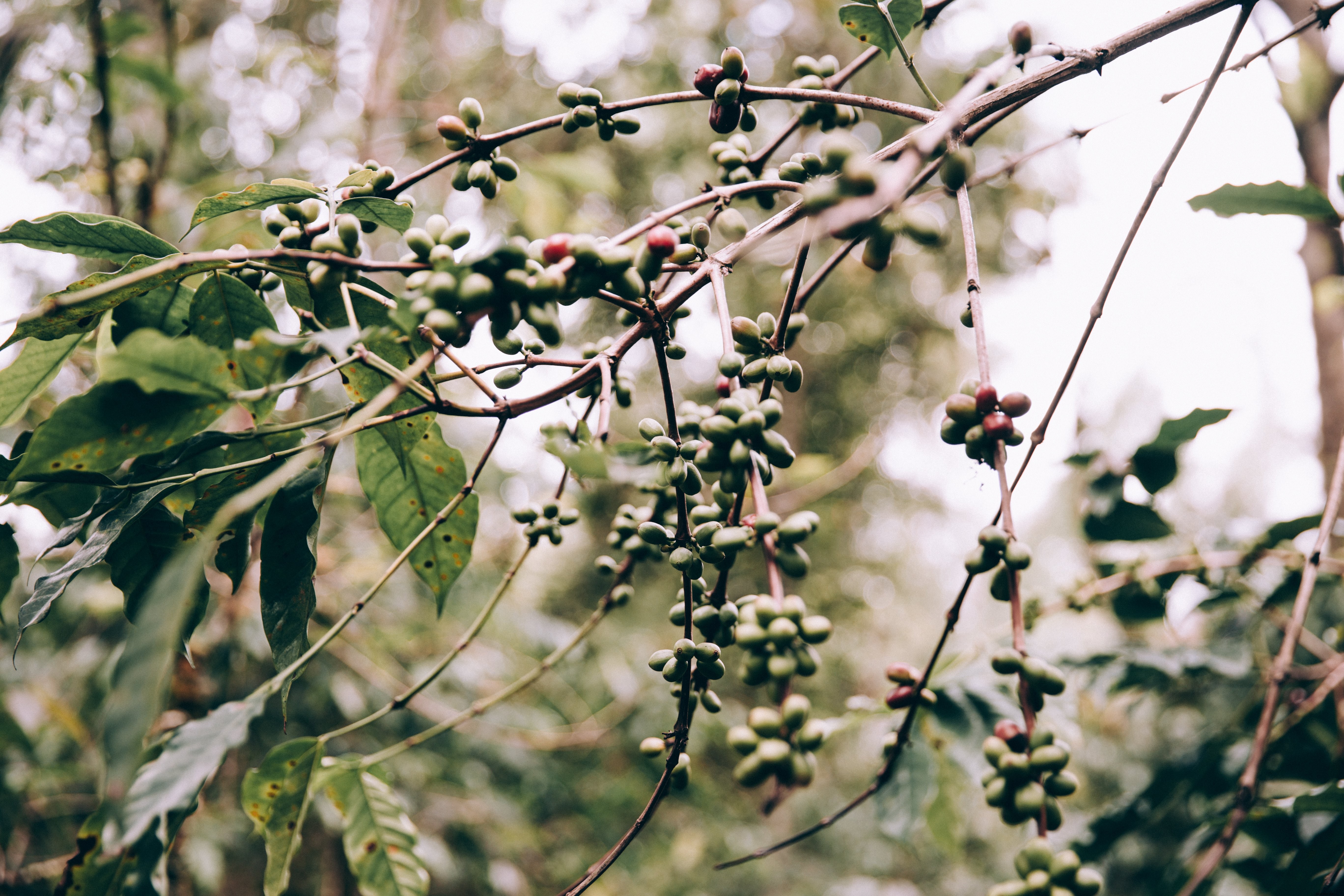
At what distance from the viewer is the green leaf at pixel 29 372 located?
2.36 feet

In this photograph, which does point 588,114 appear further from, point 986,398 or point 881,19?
point 986,398

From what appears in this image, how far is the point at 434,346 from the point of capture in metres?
0.56

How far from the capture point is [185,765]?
508 millimetres

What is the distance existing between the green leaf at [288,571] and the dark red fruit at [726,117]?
20.5 inches

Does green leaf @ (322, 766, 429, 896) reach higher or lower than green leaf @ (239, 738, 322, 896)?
lower

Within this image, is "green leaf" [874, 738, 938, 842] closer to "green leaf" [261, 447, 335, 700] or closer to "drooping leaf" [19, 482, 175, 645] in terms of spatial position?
"green leaf" [261, 447, 335, 700]

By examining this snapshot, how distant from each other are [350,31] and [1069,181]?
16.0 ft

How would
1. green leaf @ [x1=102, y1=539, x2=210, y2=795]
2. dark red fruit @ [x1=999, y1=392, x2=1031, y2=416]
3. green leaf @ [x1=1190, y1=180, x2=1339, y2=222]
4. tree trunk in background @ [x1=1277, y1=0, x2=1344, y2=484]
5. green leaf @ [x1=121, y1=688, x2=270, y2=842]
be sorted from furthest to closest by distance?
tree trunk in background @ [x1=1277, y1=0, x2=1344, y2=484], green leaf @ [x1=1190, y1=180, x2=1339, y2=222], dark red fruit @ [x1=999, y1=392, x2=1031, y2=416], green leaf @ [x1=121, y1=688, x2=270, y2=842], green leaf @ [x1=102, y1=539, x2=210, y2=795]

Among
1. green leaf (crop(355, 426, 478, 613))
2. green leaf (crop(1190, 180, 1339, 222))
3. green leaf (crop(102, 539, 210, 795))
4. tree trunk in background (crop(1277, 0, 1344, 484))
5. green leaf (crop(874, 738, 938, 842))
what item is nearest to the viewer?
green leaf (crop(102, 539, 210, 795))

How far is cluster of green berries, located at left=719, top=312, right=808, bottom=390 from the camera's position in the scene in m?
0.59

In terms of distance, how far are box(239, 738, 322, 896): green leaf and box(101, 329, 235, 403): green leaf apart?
1.12 feet

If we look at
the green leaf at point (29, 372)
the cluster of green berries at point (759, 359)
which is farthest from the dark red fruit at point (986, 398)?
the green leaf at point (29, 372)

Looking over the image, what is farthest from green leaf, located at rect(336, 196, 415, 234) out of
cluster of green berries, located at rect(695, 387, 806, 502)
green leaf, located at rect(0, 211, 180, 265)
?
cluster of green berries, located at rect(695, 387, 806, 502)

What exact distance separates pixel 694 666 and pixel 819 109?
59 centimetres
